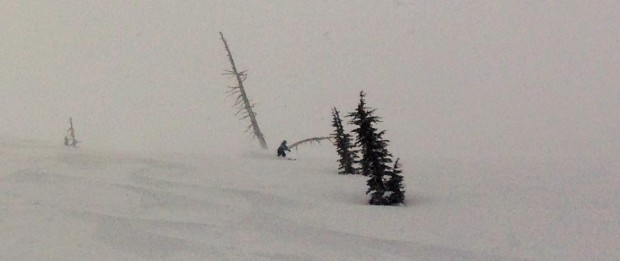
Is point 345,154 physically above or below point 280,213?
above

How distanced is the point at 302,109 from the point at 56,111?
69606mm

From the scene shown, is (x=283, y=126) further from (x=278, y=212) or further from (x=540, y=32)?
(x=540, y=32)

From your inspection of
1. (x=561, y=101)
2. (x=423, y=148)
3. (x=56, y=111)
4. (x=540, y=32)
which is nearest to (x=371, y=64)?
(x=540, y=32)

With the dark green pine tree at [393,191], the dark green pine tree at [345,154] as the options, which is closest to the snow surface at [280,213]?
the dark green pine tree at [393,191]

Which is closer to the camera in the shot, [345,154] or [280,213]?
[280,213]

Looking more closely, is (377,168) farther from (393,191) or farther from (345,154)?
(345,154)

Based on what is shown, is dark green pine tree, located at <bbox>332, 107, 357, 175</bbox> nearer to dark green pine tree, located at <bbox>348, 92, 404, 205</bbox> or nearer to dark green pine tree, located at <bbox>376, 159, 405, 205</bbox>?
dark green pine tree, located at <bbox>348, 92, 404, 205</bbox>

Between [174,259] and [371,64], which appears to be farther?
[371,64]

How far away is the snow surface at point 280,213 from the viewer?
15.4 feet

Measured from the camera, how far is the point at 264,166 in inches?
363

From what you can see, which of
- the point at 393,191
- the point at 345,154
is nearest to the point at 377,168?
the point at 393,191

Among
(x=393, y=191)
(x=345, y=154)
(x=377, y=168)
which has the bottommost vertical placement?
(x=393, y=191)

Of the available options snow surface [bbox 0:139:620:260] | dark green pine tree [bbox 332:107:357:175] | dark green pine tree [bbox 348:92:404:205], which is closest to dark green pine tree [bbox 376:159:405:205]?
dark green pine tree [bbox 348:92:404:205]

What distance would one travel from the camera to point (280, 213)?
599 cm
